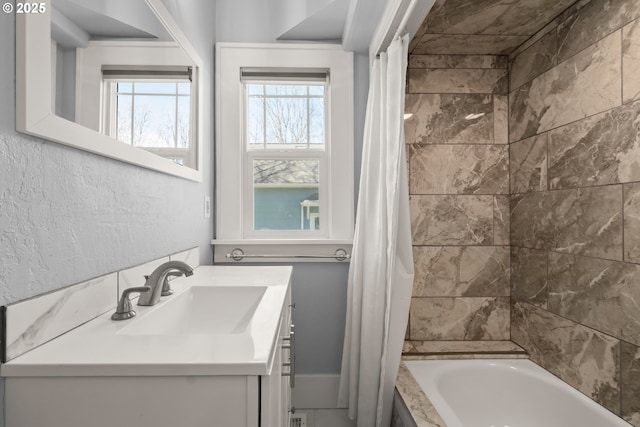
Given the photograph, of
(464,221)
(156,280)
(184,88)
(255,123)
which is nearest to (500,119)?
(464,221)

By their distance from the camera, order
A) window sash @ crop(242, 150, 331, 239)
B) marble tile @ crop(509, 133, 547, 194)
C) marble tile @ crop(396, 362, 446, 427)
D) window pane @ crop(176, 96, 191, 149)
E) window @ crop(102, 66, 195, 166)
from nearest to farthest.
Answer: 1. window @ crop(102, 66, 195, 166)
2. marble tile @ crop(396, 362, 446, 427)
3. window pane @ crop(176, 96, 191, 149)
4. marble tile @ crop(509, 133, 547, 194)
5. window sash @ crop(242, 150, 331, 239)

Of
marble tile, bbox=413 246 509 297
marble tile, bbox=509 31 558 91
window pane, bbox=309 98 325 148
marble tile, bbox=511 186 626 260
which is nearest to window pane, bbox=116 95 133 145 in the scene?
window pane, bbox=309 98 325 148

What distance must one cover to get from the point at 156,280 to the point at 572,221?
184 cm

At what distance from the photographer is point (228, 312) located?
1094 mm

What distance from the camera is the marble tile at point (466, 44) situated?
181 centimetres

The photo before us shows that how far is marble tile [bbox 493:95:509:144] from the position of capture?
201 centimetres

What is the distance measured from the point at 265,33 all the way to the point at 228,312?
1.63 m

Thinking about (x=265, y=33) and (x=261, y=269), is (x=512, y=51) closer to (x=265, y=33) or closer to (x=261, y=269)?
(x=265, y=33)

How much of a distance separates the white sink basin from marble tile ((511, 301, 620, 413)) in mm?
1518

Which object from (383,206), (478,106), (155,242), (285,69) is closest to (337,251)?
(383,206)

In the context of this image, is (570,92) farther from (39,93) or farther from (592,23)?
(39,93)

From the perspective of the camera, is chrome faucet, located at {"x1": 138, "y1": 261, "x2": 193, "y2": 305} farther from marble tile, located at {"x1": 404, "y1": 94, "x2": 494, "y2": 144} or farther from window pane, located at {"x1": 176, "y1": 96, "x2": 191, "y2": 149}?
marble tile, located at {"x1": 404, "y1": 94, "x2": 494, "y2": 144}

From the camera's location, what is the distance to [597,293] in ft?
4.65

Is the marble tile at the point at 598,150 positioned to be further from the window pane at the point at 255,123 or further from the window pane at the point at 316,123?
the window pane at the point at 255,123
